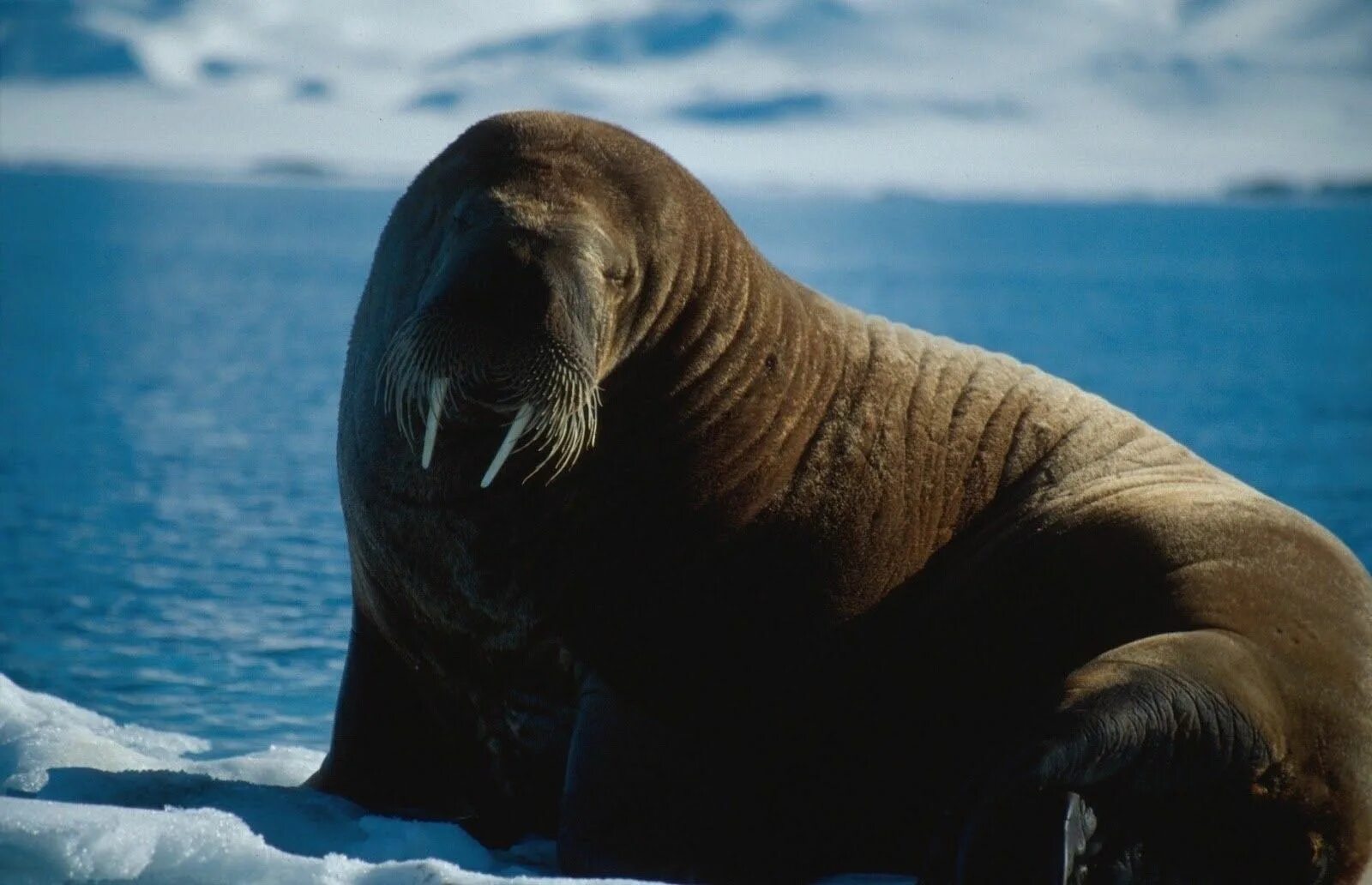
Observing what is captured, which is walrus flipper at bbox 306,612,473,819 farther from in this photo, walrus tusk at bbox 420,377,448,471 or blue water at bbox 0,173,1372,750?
blue water at bbox 0,173,1372,750

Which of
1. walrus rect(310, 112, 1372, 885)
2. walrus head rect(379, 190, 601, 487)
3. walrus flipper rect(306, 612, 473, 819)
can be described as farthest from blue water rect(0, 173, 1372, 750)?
walrus head rect(379, 190, 601, 487)

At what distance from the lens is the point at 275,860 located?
4738 mm

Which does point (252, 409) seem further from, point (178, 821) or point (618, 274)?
point (178, 821)

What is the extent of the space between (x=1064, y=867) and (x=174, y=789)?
262 centimetres

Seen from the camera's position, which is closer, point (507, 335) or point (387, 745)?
point (507, 335)

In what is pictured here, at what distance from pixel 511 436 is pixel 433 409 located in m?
0.21

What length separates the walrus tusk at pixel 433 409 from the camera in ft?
16.3

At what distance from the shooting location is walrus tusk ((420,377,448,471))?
16.3 feet

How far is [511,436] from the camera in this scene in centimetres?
506

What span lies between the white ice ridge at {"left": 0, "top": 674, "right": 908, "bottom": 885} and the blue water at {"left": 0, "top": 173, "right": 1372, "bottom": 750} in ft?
2.63

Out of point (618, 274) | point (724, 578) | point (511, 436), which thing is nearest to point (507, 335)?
point (511, 436)

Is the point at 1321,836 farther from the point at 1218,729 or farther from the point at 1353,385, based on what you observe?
the point at 1353,385

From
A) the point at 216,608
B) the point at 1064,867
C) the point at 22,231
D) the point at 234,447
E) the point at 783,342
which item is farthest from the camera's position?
the point at 22,231

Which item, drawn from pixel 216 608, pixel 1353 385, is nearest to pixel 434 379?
pixel 216 608
